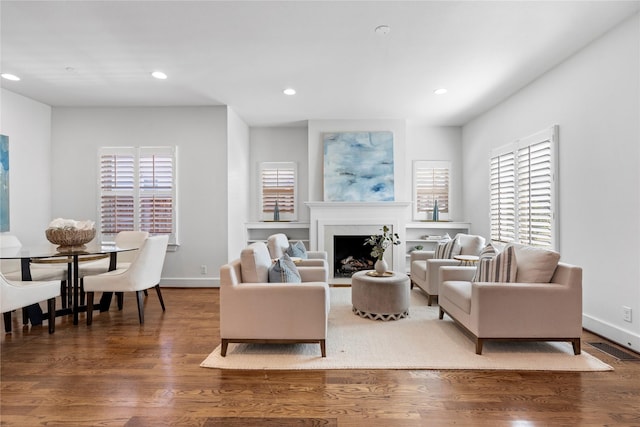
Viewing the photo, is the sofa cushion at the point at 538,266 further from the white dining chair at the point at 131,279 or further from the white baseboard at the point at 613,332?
the white dining chair at the point at 131,279

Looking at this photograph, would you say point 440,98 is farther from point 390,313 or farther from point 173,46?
point 173,46

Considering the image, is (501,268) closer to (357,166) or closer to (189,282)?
(357,166)

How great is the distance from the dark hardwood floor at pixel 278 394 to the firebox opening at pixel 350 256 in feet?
11.0

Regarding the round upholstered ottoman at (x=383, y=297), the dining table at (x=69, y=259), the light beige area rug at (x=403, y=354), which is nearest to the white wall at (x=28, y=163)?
the dining table at (x=69, y=259)

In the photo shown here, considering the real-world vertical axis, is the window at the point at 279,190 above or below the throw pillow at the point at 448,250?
above

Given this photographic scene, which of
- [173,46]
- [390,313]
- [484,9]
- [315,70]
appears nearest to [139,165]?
[173,46]

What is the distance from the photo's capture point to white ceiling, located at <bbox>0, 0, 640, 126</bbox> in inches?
110

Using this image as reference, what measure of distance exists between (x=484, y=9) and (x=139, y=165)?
4917 millimetres

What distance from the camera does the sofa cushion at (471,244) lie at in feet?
15.0

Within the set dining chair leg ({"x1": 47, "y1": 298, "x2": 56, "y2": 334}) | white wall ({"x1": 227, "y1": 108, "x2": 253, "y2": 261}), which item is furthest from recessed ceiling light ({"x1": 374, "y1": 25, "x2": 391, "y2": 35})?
dining chair leg ({"x1": 47, "y1": 298, "x2": 56, "y2": 334})

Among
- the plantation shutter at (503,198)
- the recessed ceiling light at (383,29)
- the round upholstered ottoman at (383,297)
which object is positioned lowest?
the round upholstered ottoman at (383,297)

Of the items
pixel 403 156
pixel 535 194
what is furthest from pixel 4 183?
pixel 535 194

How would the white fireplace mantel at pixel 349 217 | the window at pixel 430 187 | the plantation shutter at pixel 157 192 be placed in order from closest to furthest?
the plantation shutter at pixel 157 192 < the white fireplace mantel at pixel 349 217 < the window at pixel 430 187

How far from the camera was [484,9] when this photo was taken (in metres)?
2.75
